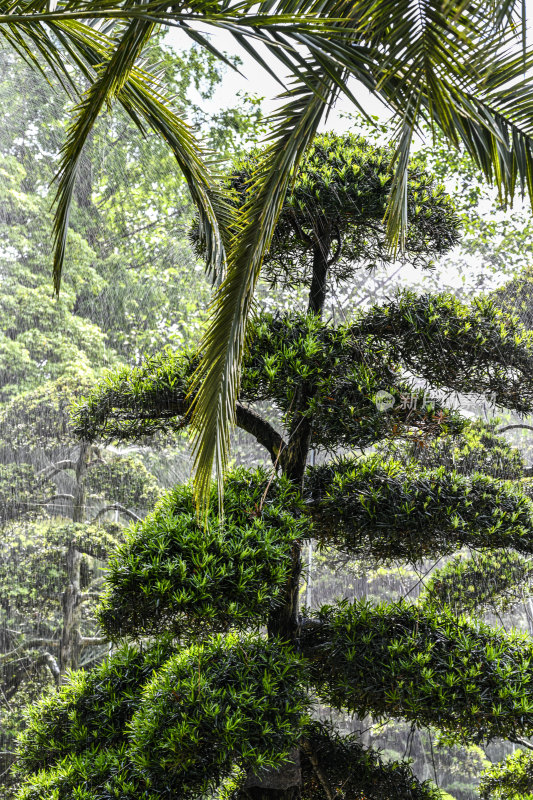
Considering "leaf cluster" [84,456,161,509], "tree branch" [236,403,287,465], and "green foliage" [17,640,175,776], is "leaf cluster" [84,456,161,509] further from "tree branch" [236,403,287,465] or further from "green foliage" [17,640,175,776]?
"tree branch" [236,403,287,465]

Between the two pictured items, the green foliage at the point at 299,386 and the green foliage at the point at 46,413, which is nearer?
the green foliage at the point at 299,386

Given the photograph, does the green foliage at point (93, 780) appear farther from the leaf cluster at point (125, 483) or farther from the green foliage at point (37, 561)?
the leaf cluster at point (125, 483)

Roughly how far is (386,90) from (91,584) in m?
5.50

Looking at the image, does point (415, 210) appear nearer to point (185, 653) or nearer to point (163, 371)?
point (163, 371)

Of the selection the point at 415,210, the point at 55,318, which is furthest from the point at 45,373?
the point at 415,210

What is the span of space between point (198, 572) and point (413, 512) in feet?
2.59

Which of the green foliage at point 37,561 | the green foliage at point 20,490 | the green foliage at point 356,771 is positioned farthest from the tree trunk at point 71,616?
the green foliage at point 356,771

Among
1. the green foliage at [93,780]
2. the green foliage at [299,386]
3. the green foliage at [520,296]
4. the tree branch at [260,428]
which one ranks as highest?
the green foliage at [520,296]

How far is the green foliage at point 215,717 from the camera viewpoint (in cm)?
189

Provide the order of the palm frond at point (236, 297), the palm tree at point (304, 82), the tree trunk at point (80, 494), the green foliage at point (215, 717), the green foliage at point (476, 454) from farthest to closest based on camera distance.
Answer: the tree trunk at point (80, 494)
the green foliage at point (476, 454)
the green foliage at point (215, 717)
the palm frond at point (236, 297)
the palm tree at point (304, 82)

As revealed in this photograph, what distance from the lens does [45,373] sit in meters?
6.39

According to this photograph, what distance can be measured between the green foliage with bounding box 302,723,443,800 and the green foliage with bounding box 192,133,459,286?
1874mm

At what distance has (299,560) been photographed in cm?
243

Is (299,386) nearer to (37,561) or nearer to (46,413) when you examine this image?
(46,413)
